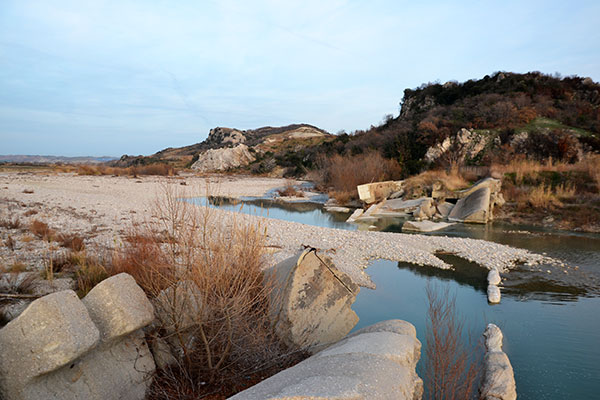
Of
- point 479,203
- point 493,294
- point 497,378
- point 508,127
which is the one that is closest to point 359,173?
point 479,203

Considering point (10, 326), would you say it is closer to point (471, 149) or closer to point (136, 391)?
point (136, 391)

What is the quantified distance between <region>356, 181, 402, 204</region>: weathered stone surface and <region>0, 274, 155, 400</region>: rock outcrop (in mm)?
20355

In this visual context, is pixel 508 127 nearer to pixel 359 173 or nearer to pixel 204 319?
pixel 359 173

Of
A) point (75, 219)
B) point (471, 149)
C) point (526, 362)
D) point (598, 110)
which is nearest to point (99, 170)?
point (75, 219)

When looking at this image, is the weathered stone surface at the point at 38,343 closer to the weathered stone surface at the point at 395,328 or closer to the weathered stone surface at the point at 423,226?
the weathered stone surface at the point at 395,328

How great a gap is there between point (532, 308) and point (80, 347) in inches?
343

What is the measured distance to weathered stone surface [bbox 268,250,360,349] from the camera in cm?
540

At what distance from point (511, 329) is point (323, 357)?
5.49 m

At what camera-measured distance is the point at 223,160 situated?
59.3 metres

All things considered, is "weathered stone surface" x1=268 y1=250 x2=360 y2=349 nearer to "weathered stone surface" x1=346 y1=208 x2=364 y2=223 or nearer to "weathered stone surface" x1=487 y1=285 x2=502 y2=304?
"weathered stone surface" x1=487 y1=285 x2=502 y2=304

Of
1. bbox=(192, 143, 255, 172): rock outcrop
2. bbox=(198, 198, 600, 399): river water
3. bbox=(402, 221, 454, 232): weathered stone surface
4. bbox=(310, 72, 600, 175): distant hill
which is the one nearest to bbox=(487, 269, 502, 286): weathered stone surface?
bbox=(198, 198, 600, 399): river water

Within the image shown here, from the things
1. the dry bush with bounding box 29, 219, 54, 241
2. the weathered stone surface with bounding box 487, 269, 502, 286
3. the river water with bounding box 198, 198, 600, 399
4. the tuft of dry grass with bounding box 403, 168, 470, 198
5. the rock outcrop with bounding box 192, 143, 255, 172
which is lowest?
the river water with bounding box 198, 198, 600, 399

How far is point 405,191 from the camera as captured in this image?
936 inches

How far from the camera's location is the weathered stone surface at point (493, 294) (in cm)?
836
